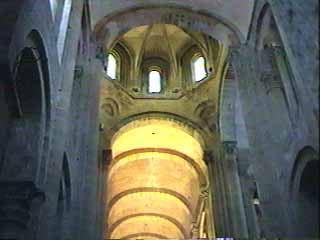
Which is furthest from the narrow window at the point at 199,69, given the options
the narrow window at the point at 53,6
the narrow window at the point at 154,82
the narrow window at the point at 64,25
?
the narrow window at the point at 53,6

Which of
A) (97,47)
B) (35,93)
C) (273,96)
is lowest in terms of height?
(35,93)

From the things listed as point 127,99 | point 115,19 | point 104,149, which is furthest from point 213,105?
point 115,19

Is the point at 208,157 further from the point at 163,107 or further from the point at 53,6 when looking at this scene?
the point at 53,6

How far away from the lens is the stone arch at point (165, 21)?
14453mm

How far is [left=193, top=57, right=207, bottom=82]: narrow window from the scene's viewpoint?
19.5 m

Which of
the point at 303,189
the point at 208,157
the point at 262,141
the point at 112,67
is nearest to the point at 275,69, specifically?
the point at 262,141

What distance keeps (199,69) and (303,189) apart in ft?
35.9

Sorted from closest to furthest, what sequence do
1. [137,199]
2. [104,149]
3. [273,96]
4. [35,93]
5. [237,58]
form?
A: [35,93] < [273,96] < [237,58] < [104,149] < [137,199]

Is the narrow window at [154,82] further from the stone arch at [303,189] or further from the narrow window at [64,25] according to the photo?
the stone arch at [303,189]

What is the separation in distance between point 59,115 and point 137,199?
16.0m

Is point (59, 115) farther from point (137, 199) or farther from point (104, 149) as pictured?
point (137, 199)

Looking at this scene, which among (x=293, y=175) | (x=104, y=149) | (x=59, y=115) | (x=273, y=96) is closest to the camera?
(x=59, y=115)

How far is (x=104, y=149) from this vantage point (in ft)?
56.1

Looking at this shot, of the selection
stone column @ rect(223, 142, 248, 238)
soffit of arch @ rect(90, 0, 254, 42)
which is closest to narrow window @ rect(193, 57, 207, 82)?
stone column @ rect(223, 142, 248, 238)
